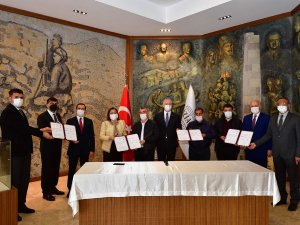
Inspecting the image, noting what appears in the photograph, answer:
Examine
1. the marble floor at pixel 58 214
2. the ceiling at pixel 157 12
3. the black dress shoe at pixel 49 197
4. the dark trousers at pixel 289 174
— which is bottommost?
the marble floor at pixel 58 214

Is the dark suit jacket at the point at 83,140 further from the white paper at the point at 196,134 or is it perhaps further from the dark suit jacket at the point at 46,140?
the white paper at the point at 196,134

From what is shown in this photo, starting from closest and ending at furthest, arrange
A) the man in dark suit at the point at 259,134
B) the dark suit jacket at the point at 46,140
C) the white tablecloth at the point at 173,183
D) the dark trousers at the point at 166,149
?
1. the white tablecloth at the point at 173,183
2. the dark suit jacket at the point at 46,140
3. the man in dark suit at the point at 259,134
4. the dark trousers at the point at 166,149

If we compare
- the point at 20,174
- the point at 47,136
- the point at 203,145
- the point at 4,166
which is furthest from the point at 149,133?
the point at 4,166

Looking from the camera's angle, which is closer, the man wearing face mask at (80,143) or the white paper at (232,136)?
the white paper at (232,136)

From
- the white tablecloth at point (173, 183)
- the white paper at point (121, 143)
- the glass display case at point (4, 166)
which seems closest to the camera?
the glass display case at point (4, 166)

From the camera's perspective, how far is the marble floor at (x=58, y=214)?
166 inches

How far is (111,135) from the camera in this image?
5703 mm

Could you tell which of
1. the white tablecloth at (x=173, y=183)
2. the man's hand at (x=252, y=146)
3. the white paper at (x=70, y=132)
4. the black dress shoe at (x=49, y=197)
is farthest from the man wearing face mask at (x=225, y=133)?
the black dress shoe at (x=49, y=197)

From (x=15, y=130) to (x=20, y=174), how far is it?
27.1 inches

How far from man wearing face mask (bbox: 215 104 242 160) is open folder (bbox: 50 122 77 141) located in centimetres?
279

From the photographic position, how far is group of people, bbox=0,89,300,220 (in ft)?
14.7

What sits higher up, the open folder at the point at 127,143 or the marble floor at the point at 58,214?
the open folder at the point at 127,143

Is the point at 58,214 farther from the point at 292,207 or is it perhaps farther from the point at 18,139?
the point at 292,207

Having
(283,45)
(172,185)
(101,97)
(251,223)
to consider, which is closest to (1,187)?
(172,185)
